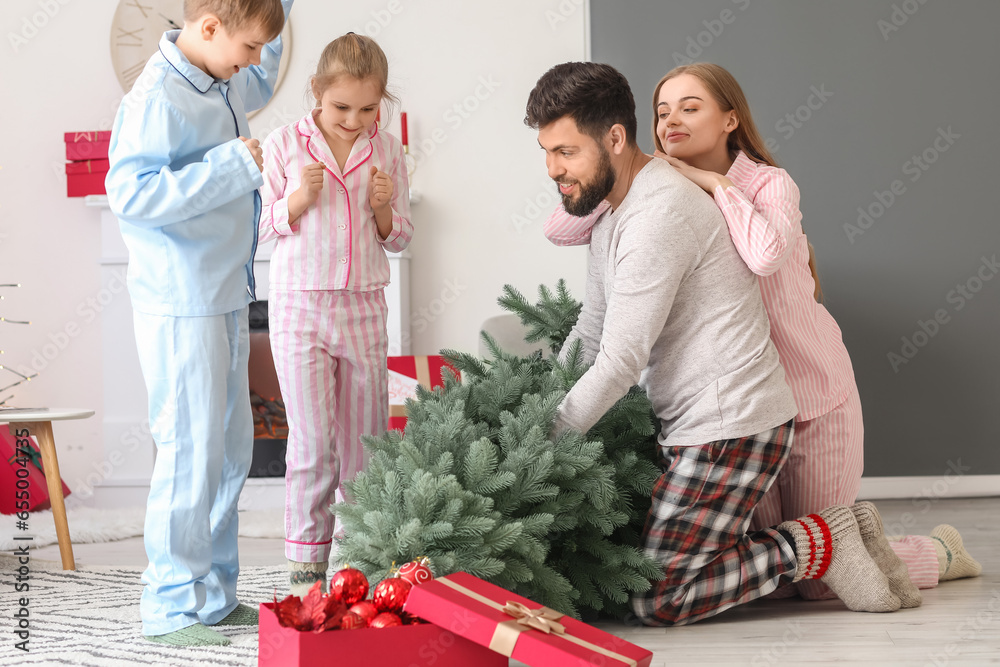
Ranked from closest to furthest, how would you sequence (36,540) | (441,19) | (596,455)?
(596,455), (36,540), (441,19)

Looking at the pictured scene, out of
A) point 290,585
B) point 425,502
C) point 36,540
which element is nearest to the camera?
point 425,502

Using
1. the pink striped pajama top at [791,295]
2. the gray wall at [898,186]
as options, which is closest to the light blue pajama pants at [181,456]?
the pink striped pajama top at [791,295]

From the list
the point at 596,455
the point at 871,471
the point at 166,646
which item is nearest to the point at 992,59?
the point at 871,471

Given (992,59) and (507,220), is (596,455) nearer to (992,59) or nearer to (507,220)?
(507,220)

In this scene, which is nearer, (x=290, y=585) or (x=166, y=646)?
(x=166, y=646)

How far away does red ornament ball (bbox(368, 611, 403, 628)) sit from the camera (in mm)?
1231

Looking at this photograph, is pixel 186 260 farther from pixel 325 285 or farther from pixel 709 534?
pixel 709 534

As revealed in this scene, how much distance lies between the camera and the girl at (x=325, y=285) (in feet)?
6.11

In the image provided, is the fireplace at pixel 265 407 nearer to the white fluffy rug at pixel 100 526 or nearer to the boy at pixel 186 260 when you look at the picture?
the white fluffy rug at pixel 100 526

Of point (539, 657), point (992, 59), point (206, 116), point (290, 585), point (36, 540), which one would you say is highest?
point (992, 59)

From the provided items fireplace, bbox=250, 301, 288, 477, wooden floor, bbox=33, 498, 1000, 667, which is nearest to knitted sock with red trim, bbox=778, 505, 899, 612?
wooden floor, bbox=33, 498, 1000, 667

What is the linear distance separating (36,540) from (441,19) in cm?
228

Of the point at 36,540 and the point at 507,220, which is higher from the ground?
the point at 507,220

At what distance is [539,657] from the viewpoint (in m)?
1.16
